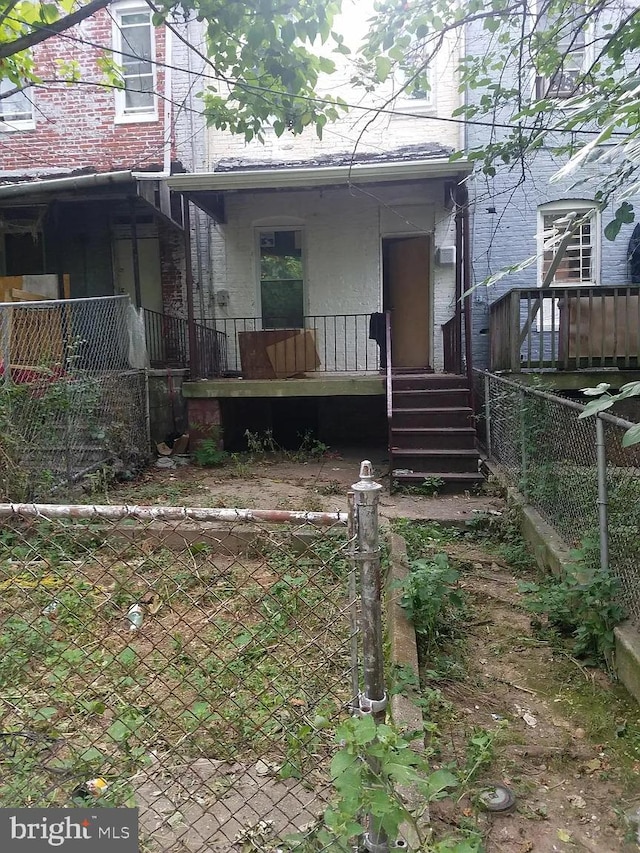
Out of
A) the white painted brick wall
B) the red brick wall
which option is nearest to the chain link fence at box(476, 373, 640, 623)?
the white painted brick wall

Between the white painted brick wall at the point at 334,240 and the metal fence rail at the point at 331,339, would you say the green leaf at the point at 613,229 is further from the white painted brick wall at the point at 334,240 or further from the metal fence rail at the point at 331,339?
the white painted brick wall at the point at 334,240

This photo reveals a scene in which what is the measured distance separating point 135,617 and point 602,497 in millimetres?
2798

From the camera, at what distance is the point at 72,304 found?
6.73 meters

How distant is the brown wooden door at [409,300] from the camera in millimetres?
10883

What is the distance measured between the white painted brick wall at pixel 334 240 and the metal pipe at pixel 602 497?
23.9ft

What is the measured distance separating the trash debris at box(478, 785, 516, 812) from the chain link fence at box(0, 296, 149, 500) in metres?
4.30

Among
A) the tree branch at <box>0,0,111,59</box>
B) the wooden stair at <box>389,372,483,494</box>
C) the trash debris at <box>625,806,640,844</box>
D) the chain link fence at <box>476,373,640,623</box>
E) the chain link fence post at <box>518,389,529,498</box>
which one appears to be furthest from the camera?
the wooden stair at <box>389,372,483,494</box>

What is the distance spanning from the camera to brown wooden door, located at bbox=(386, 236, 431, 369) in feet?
35.7

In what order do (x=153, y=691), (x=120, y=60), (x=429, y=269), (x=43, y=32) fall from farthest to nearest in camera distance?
(x=120, y=60) < (x=429, y=269) < (x=43, y=32) < (x=153, y=691)

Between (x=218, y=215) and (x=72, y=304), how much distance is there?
4.55 metres

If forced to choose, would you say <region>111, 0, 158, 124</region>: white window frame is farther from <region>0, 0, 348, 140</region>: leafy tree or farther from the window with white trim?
<region>0, 0, 348, 140</region>: leafy tree

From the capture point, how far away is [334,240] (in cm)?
1070

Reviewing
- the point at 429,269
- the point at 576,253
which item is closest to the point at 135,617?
the point at 429,269

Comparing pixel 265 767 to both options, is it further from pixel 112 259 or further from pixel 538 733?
pixel 112 259
